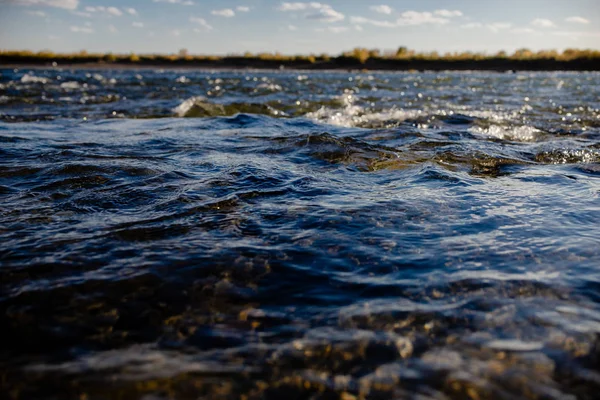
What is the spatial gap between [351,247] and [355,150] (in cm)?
292

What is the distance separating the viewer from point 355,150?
17.3 ft

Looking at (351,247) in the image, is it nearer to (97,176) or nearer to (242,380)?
(242,380)

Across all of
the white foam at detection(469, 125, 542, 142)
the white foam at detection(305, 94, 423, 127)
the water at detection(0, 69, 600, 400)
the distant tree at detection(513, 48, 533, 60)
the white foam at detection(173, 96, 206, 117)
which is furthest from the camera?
the distant tree at detection(513, 48, 533, 60)

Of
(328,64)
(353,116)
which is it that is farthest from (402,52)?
(353,116)

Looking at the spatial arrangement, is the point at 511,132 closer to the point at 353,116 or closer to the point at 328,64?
the point at 353,116

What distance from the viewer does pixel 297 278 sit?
85.7 inches

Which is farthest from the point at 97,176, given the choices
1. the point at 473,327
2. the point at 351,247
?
the point at 473,327

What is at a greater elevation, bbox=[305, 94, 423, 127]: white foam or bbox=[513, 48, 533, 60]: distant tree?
bbox=[513, 48, 533, 60]: distant tree

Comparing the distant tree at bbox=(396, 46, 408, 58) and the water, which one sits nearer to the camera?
the water

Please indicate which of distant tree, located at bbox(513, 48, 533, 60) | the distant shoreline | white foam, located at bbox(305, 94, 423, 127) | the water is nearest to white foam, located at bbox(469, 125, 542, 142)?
white foam, located at bbox(305, 94, 423, 127)

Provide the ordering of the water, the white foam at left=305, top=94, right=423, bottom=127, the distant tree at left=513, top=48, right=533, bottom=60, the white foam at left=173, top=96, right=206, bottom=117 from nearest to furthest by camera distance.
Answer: the water < the white foam at left=305, top=94, right=423, bottom=127 < the white foam at left=173, top=96, right=206, bottom=117 < the distant tree at left=513, top=48, right=533, bottom=60

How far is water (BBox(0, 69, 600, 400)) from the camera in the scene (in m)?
1.53

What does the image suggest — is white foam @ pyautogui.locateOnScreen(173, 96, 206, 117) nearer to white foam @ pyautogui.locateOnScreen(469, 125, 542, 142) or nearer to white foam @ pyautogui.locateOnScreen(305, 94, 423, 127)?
white foam @ pyautogui.locateOnScreen(305, 94, 423, 127)

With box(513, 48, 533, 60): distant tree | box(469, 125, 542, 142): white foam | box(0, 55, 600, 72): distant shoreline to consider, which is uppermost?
box(513, 48, 533, 60): distant tree
